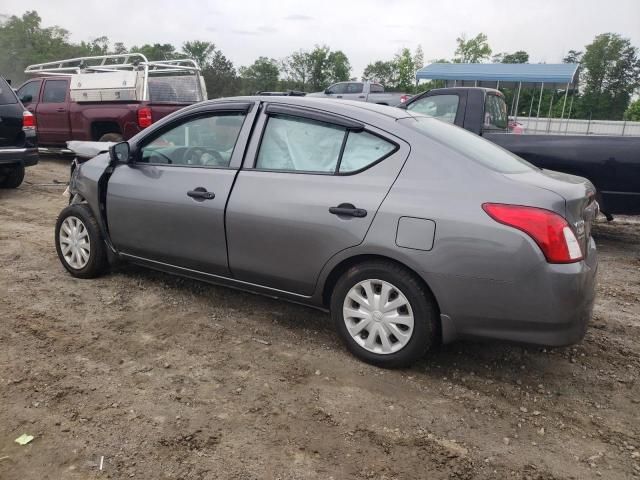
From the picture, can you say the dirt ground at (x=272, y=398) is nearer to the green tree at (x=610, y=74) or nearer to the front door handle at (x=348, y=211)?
the front door handle at (x=348, y=211)

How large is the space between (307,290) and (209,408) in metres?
0.99

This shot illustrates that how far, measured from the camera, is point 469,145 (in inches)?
134

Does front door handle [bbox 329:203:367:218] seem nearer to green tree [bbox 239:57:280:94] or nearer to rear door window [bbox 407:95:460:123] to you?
rear door window [bbox 407:95:460:123]

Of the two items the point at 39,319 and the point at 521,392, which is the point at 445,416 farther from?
the point at 39,319

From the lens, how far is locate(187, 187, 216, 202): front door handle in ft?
12.2

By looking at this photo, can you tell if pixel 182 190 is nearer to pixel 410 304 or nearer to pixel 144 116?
pixel 410 304

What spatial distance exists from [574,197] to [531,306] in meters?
0.65

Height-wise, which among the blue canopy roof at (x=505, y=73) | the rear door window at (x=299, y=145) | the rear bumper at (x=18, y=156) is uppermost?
the blue canopy roof at (x=505, y=73)

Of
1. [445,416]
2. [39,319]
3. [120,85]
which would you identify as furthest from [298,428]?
[120,85]

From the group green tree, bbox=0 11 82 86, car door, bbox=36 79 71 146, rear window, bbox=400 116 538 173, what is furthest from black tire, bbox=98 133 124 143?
green tree, bbox=0 11 82 86

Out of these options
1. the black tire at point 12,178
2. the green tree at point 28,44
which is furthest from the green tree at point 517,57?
the black tire at point 12,178

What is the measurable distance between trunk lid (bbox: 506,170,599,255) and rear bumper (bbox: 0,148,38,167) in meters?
7.32

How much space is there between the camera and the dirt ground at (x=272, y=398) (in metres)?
2.44

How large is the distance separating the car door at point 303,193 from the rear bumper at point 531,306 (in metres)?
0.73
